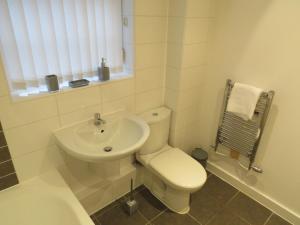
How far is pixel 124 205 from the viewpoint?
185cm

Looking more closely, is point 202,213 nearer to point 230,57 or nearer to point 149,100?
point 149,100

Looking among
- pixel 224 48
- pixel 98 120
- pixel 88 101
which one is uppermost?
pixel 224 48

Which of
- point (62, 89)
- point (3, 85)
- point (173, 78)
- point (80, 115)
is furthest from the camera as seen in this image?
point (173, 78)

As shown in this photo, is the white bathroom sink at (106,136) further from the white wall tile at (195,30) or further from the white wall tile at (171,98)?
the white wall tile at (195,30)

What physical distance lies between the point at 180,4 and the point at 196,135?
127 centimetres

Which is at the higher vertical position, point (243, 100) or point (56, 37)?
point (56, 37)

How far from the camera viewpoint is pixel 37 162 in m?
1.41

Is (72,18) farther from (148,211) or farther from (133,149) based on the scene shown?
(148,211)

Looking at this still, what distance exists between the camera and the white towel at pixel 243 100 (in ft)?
5.30

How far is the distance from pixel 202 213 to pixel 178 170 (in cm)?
45

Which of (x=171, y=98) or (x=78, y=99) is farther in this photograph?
(x=171, y=98)

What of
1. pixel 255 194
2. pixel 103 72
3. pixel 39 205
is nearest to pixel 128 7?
pixel 103 72

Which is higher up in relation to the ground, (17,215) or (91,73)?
(91,73)

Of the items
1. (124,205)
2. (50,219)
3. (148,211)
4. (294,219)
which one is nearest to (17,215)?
(50,219)
